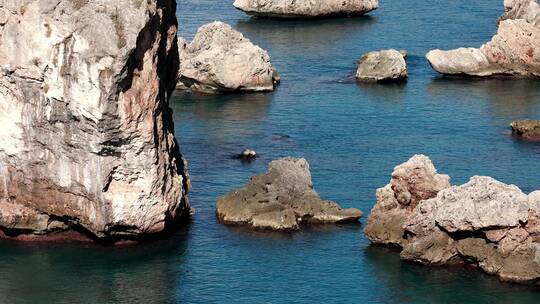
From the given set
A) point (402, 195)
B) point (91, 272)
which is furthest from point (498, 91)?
point (91, 272)

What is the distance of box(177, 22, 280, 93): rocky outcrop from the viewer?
154m

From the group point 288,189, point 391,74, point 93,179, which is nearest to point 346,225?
point 288,189

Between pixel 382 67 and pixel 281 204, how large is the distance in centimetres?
5843

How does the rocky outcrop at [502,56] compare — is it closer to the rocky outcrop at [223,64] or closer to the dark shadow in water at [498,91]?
the dark shadow in water at [498,91]

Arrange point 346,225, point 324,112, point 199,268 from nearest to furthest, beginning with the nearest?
point 199,268, point 346,225, point 324,112

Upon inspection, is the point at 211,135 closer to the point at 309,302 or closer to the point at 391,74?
the point at 391,74

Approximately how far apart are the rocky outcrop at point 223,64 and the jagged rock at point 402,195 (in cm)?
5327

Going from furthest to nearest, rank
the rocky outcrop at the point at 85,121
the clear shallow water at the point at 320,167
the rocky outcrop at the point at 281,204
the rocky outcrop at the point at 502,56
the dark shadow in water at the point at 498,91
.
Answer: the rocky outcrop at the point at 502,56, the dark shadow in water at the point at 498,91, the rocky outcrop at the point at 281,204, the rocky outcrop at the point at 85,121, the clear shallow water at the point at 320,167

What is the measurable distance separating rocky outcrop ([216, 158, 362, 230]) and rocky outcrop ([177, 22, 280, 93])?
1740 inches

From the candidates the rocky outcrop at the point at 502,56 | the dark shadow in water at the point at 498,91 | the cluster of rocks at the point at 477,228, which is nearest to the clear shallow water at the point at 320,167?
the dark shadow in water at the point at 498,91

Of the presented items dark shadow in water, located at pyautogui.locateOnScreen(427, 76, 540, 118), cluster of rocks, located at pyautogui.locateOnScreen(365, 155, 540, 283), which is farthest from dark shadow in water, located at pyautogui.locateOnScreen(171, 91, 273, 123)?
cluster of rocks, located at pyautogui.locateOnScreen(365, 155, 540, 283)

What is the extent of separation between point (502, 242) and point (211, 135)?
51.0 metres

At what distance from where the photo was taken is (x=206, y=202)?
381 ft

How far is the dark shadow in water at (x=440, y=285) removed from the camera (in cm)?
9512
